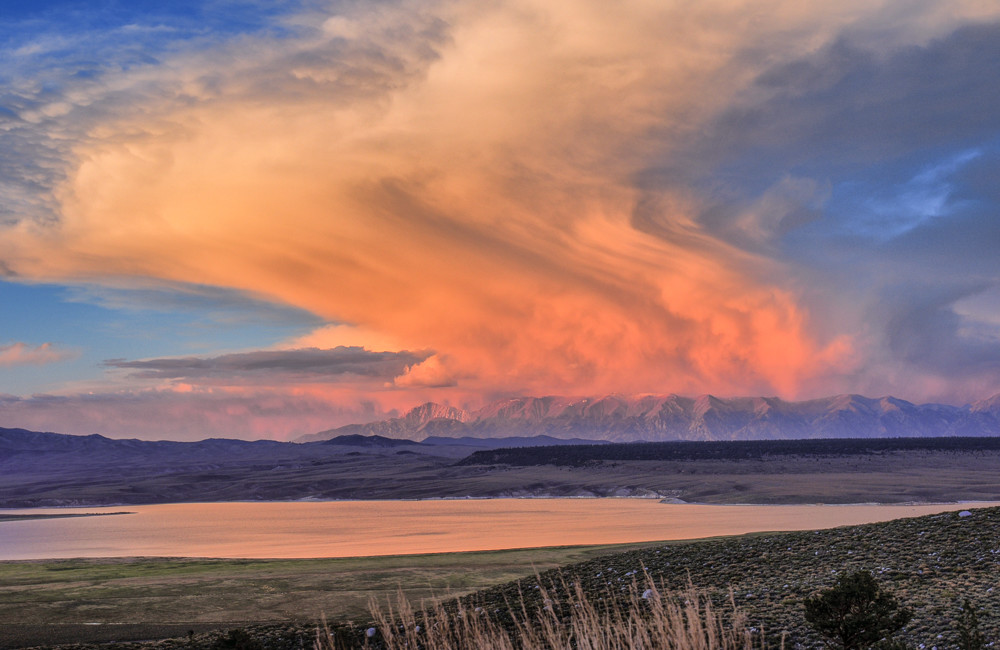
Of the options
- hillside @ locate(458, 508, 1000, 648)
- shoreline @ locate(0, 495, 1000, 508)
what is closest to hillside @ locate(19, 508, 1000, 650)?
hillside @ locate(458, 508, 1000, 648)

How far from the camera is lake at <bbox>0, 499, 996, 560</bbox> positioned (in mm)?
60438

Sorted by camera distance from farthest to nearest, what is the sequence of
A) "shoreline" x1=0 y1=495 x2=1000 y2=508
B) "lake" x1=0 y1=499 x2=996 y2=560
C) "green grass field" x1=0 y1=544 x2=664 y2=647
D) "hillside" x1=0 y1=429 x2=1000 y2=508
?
"hillside" x1=0 y1=429 x2=1000 y2=508, "shoreline" x1=0 y1=495 x2=1000 y2=508, "lake" x1=0 y1=499 x2=996 y2=560, "green grass field" x1=0 y1=544 x2=664 y2=647

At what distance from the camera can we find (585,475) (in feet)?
497

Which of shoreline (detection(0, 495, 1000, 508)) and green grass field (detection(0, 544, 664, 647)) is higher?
green grass field (detection(0, 544, 664, 647))

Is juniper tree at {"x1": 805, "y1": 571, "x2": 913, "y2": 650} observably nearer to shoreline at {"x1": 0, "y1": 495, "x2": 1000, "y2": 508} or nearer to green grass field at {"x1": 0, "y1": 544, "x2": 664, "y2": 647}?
green grass field at {"x1": 0, "y1": 544, "x2": 664, "y2": 647}

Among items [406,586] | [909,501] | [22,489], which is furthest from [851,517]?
[22,489]

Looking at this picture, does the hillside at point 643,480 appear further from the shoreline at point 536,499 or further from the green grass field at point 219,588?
the green grass field at point 219,588

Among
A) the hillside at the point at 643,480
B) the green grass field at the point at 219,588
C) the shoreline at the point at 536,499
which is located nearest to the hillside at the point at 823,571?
the green grass field at the point at 219,588

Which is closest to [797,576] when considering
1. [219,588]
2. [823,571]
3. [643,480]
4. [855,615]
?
[823,571]

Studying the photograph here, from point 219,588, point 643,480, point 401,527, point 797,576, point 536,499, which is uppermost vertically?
point 797,576

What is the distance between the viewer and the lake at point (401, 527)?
6044 centimetres

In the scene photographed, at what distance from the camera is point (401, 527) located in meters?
79.9

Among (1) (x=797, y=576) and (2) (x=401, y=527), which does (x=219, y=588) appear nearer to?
(1) (x=797, y=576)

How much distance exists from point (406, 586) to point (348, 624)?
442 inches
